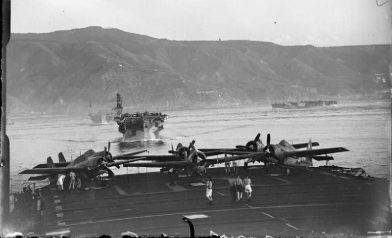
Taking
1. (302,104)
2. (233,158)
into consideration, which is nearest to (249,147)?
(233,158)

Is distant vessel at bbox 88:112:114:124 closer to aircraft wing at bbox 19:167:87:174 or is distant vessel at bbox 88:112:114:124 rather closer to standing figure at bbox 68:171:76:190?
aircraft wing at bbox 19:167:87:174

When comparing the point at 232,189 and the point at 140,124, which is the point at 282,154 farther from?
the point at 140,124

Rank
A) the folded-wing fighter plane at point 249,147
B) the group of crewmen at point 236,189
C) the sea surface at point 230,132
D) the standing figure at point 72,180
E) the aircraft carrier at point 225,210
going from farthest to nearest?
the folded-wing fighter plane at point 249,147 → the standing figure at point 72,180 → the group of crewmen at point 236,189 → the sea surface at point 230,132 → the aircraft carrier at point 225,210

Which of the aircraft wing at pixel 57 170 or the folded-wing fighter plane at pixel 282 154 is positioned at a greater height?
the folded-wing fighter plane at pixel 282 154

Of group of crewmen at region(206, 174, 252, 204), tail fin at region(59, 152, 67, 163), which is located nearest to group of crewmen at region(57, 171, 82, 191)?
tail fin at region(59, 152, 67, 163)

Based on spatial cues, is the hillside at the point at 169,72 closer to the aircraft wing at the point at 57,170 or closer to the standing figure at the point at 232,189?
the aircraft wing at the point at 57,170

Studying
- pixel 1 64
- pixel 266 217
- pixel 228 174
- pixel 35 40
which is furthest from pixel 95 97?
pixel 266 217

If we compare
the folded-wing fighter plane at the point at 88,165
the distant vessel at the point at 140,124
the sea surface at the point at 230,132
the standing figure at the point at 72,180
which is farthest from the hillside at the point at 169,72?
the standing figure at the point at 72,180
